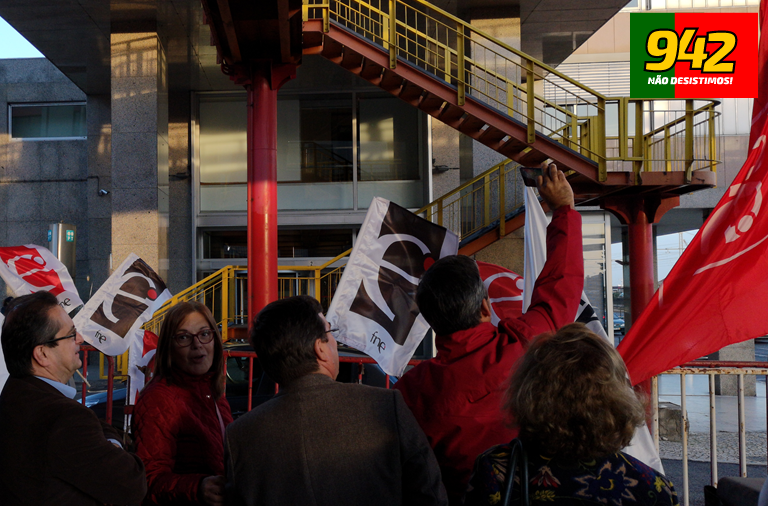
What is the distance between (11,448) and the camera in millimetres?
2016

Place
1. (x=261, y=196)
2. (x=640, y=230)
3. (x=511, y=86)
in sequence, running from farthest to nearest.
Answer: (x=511, y=86), (x=640, y=230), (x=261, y=196)

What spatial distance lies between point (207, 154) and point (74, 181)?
12.4 ft

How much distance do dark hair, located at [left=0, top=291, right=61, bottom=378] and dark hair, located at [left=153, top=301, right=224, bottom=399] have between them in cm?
46

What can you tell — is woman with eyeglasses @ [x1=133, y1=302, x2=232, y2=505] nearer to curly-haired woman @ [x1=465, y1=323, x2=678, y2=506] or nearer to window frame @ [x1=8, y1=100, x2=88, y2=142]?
curly-haired woman @ [x1=465, y1=323, x2=678, y2=506]

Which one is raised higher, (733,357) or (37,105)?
(37,105)

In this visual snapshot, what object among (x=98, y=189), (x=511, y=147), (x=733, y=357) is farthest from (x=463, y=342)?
(x=98, y=189)

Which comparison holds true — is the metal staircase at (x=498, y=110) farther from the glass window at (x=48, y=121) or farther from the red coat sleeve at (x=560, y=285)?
the glass window at (x=48, y=121)

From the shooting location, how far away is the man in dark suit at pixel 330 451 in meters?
1.76

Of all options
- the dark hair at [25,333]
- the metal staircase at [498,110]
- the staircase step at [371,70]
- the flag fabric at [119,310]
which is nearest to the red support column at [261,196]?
the metal staircase at [498,110]

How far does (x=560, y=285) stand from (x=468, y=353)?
1.52 ft

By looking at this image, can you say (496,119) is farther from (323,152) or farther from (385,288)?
(323,152)

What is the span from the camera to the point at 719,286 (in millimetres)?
3102

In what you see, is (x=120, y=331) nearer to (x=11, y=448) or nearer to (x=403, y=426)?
(x=11, y=448)

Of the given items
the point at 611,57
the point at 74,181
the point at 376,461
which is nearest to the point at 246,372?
the point at 376,461
